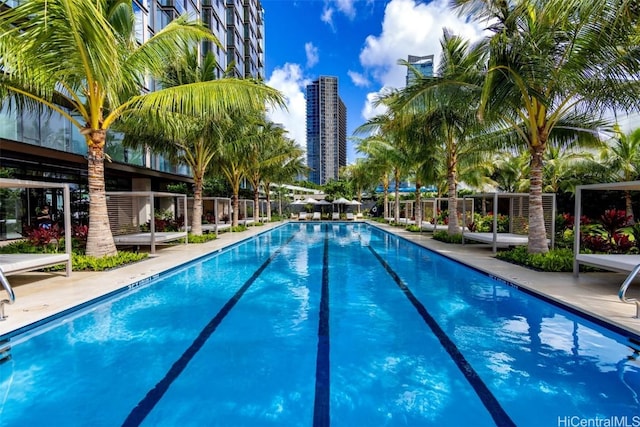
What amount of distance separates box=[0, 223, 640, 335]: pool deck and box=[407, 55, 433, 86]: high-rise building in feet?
20.8

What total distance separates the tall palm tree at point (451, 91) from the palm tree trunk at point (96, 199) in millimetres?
7957

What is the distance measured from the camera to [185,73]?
12617 millimetres

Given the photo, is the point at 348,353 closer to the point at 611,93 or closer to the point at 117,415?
the point at 117,415

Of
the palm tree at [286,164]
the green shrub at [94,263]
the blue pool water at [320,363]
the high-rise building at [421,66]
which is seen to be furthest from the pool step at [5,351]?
the palm tree at [286,164]

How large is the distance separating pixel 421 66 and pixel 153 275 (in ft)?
39.0

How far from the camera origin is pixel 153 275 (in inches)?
314

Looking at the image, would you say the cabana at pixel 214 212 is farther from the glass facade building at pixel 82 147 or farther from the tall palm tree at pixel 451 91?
the tall palm tree at pixel 451 91

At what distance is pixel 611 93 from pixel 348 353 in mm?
8397

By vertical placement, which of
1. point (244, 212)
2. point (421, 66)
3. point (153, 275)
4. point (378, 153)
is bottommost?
point (153, 275)

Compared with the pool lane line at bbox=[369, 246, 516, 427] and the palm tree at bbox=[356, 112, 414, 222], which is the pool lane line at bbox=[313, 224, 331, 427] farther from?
the palm tree at bbox=[356, 112, 414, 222]

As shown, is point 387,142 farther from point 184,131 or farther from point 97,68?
point 97,68

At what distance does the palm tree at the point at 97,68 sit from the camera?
6.20 meters

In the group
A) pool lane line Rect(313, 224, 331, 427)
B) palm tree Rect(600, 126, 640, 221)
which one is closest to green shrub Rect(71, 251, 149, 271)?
pool lane line Rect(313, 224, 331, 427)

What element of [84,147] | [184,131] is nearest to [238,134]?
[184,131]
